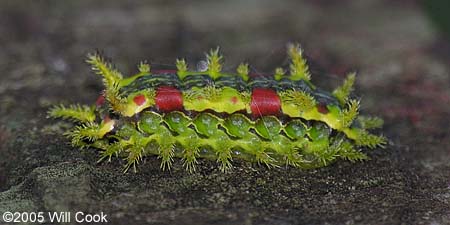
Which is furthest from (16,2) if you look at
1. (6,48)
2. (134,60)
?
(134,60)

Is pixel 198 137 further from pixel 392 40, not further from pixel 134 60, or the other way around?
pixel 392 40

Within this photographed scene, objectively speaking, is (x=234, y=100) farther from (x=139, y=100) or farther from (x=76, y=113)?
(x=76, y=113)

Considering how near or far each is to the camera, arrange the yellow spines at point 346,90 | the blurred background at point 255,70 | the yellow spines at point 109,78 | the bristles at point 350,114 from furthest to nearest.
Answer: the yellow spines at point 346,90
the bristles at point 350,114
the yellow spines at point 109,78
the blurred background at point 255,70

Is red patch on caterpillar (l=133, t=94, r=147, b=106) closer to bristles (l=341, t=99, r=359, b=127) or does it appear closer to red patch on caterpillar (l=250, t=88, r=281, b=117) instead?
red patch on caterpillar (l=250, t=88, r=281, b=117)

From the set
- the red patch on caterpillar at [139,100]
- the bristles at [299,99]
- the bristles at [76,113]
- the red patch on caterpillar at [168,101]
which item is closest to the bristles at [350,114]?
the bristles at [299,99]

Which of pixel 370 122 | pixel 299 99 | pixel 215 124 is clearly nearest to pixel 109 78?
pixel 215 124

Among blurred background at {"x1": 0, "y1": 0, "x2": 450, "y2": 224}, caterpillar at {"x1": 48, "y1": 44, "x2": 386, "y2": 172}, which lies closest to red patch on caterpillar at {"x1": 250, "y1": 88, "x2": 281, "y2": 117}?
caterpillar at {"x1": 48, "y1": 44, "x2": 386, "y2": 172}

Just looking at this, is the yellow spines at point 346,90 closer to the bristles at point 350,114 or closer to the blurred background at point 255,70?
the bristles at point 350,114
